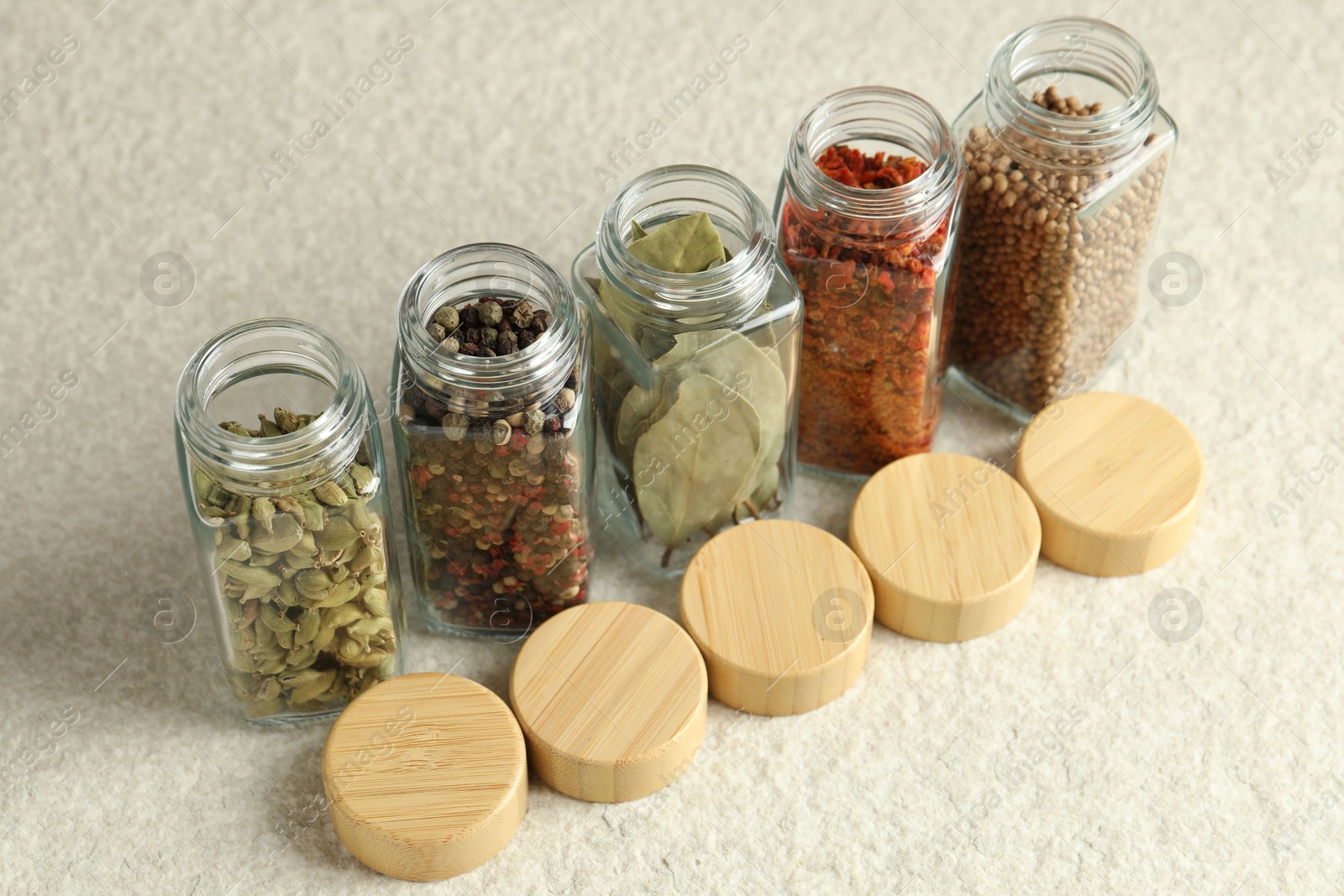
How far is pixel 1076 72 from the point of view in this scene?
1.55 meters

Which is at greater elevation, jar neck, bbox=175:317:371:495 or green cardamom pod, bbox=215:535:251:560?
jar neck, bbox=175:317:371:495

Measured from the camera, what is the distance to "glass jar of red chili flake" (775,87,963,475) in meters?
1.39

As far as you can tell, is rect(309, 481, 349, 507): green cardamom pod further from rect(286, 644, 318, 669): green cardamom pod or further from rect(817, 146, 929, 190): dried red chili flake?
rect(817, 146, 929, 190): dried red chili flake

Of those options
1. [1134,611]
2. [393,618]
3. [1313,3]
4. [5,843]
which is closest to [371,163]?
[393,618]

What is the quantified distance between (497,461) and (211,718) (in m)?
0.39

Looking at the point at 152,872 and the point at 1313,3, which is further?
the point at 1313,3

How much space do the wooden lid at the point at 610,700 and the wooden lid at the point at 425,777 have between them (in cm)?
3

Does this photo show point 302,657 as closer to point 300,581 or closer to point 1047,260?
point 300,581

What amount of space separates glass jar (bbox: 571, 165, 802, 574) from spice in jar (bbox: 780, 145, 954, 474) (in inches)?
1.8

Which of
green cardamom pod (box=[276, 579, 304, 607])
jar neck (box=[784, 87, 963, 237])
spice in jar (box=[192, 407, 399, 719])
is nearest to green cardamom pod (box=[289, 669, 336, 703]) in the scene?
spice in jar (box=[192, 407, 399, 719])

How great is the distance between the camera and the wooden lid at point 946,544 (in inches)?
57.6

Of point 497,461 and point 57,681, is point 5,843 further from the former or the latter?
point 497,461

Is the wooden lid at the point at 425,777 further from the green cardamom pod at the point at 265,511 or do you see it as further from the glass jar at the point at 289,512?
the green cardamom pod at the point at 265,511

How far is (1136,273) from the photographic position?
1.59m
